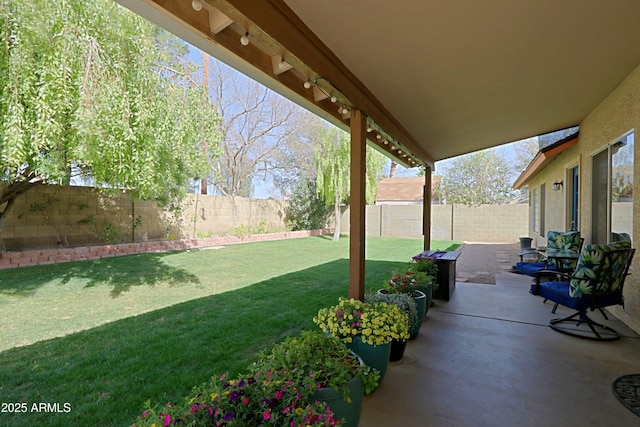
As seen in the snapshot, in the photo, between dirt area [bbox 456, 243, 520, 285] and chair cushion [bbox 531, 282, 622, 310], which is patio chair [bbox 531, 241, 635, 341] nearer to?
chair cushion [bbox 531, 282, 622, 310]

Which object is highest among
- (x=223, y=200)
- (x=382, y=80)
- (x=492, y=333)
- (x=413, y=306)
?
(x=382, y=80)

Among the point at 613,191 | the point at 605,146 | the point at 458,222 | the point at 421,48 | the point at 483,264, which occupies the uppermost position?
the point at 421,48

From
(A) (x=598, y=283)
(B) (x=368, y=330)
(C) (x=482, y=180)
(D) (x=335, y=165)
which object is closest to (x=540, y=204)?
(D) (x=335, y=165)

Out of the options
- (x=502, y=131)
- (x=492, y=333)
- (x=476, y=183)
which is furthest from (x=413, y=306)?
(x=476, y=183)

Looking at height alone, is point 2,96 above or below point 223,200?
above

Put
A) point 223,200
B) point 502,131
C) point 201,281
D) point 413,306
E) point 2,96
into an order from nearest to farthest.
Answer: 1. point 413,306
2. point 2,96
3. point 502,131
4. point 201,281
5. point 223,200

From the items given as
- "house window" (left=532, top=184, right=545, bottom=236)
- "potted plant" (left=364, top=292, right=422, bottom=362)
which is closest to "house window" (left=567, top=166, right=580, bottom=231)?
"house window" (left=532, top=184, right=545, bottom=236)

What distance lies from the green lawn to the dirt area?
1594mm

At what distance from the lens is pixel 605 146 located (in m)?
4.14

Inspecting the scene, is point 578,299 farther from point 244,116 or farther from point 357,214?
point 244,116

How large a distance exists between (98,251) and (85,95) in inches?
175

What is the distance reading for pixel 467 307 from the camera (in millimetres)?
4234

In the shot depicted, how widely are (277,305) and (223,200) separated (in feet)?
24.8

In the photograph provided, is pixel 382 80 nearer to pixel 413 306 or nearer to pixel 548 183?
pixel 413 306
